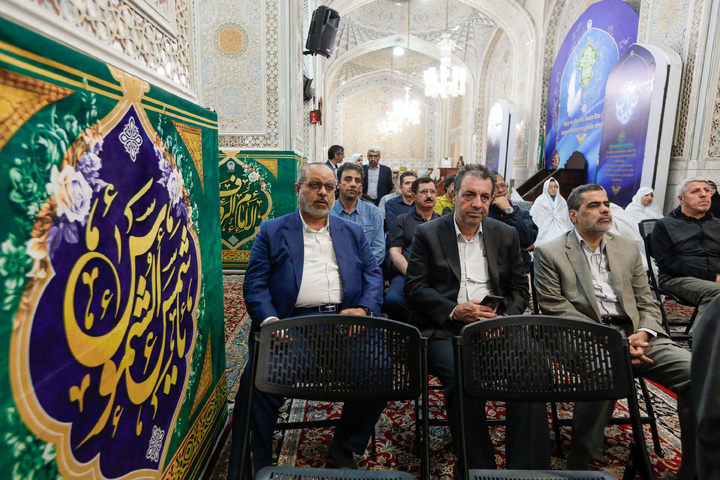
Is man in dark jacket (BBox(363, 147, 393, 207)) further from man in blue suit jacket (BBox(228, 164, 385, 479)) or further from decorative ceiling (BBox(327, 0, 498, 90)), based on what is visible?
decorative ceiling (BBox(327, 0, 498, 90))

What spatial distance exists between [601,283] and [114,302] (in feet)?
6.58

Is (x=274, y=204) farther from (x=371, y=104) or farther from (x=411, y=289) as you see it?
(x=371, y=104)

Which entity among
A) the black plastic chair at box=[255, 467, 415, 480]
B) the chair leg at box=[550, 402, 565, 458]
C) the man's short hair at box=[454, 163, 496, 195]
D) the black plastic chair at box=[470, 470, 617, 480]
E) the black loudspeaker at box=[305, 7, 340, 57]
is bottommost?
the chair leg at box=[550, 402, 565, 458]

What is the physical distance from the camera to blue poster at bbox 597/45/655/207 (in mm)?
5109

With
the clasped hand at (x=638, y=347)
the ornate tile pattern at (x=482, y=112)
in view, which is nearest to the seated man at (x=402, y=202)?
the clasped hand at (x=638, y=347)

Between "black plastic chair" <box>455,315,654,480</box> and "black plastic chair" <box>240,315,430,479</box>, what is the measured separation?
0.15 meters

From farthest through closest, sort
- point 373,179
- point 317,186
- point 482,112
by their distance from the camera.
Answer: point 482,112
point 373,179
point 317,186

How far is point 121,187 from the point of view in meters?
0.94

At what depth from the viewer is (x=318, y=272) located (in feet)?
5.90

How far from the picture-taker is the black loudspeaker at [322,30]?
5219 millimetres

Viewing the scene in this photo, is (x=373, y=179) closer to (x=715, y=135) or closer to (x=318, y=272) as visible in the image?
(x=318, y=272)

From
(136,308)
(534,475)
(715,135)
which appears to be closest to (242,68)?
(136,308)

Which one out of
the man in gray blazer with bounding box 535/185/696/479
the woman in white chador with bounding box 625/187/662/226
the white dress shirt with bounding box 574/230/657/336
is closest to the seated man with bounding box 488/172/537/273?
the man in gray blazer with bounding box 535/185/696/479

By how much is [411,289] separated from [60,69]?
4.82 ft
